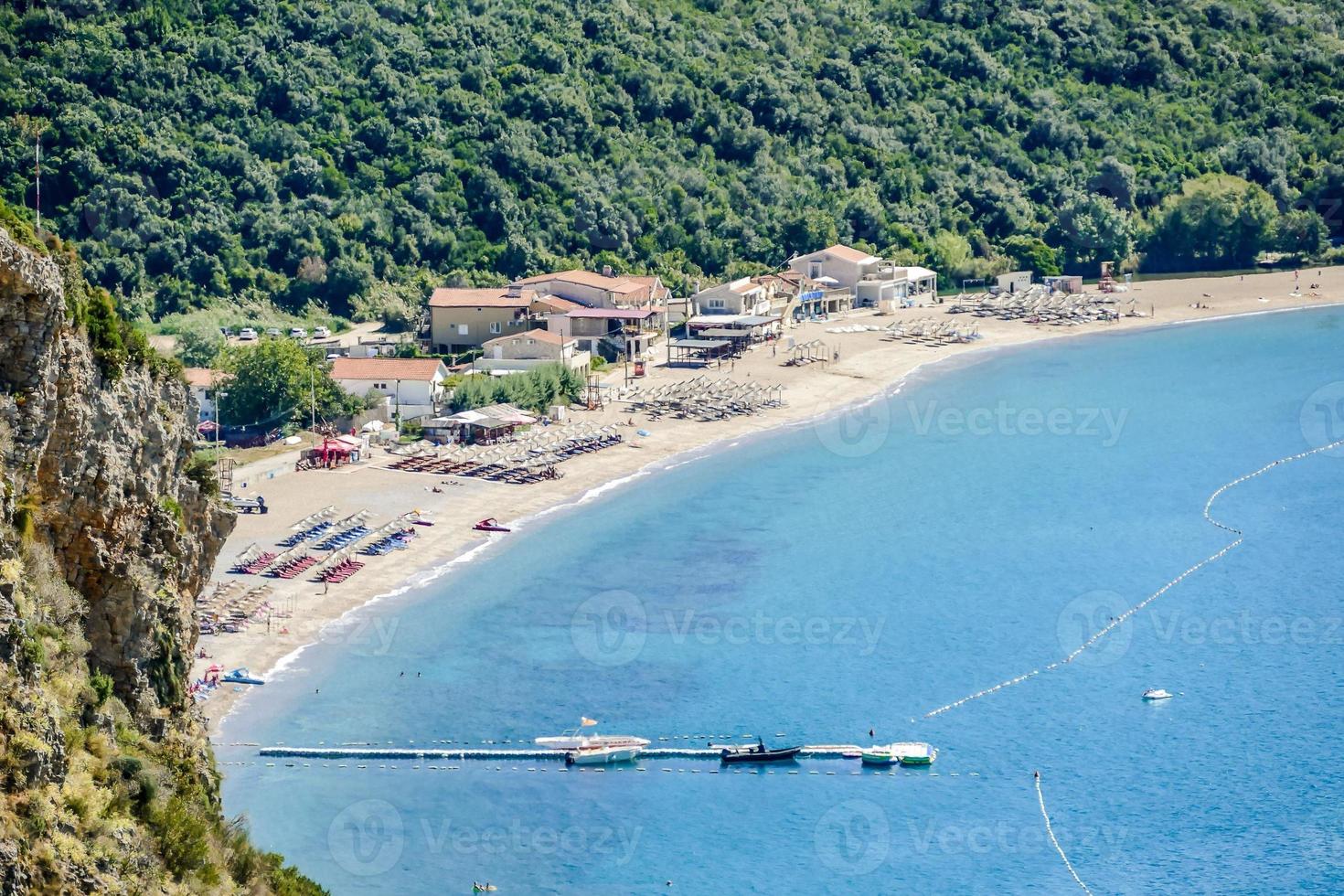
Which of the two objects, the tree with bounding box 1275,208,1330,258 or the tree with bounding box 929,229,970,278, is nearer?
the tree with bounding box 929,229,970,278

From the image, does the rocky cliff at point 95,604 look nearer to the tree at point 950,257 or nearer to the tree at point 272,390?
the tree at point 272,390

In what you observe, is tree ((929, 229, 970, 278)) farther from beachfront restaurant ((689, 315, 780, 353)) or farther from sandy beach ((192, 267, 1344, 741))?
beachfront restaurant ((689, 315, 780, 353))

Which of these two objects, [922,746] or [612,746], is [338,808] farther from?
[922,746]

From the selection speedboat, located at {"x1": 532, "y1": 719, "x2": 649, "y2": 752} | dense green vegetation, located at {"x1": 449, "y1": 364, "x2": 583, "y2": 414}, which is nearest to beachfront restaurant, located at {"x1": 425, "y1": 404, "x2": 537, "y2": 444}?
dense green vegetation, located at {"x1": 449, "y1": 364, "x2": 583, "y2": 414}

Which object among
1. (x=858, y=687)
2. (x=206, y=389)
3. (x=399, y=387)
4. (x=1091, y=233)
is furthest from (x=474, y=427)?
(x=1091, y=233)

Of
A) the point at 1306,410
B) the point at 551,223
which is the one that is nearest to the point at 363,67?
the point at 551,223

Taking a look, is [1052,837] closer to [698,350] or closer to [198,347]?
[198,347]
